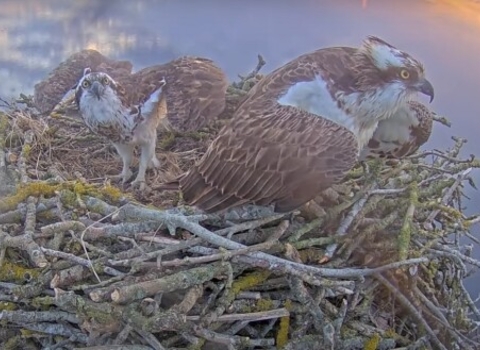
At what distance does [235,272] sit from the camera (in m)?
2.16

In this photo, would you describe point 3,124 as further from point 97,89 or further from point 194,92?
point 194,92

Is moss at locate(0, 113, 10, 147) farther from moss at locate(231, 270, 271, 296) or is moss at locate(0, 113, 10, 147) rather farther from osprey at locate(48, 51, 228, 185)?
moss at locate(231, 270, 271, 296)

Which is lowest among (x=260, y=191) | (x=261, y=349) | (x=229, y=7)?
(x=261, y=349)

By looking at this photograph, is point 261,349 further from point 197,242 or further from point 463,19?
point 463,19

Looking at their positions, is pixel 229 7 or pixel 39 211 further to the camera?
pixel 39 211

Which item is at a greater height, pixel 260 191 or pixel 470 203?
pixel 260 191

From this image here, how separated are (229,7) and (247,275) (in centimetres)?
80

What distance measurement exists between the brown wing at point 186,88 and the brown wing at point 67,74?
14 centimetres

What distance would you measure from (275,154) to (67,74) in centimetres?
123

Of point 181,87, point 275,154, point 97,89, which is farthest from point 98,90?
point 275,154

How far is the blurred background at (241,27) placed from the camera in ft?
7.23

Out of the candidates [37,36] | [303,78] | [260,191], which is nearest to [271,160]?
[260,191]

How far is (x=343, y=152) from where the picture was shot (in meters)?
2.19

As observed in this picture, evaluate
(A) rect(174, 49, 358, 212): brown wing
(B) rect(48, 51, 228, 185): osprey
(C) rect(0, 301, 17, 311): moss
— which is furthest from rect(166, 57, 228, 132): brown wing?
(C) rect(0, 301, 17, 311): moss
